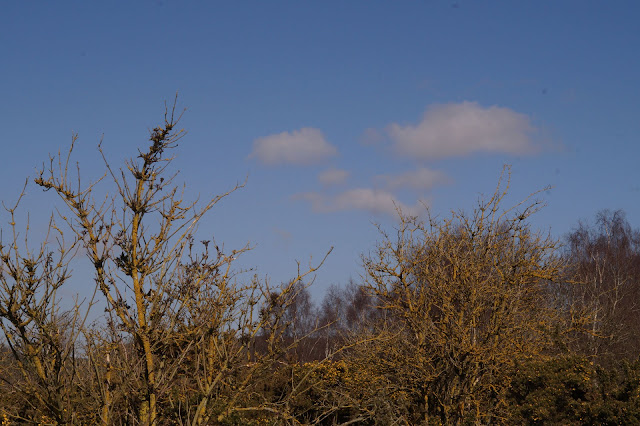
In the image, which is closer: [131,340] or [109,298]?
[109,298]

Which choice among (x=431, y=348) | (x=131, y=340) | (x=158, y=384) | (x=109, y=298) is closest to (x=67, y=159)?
A: (x=109, y=298)

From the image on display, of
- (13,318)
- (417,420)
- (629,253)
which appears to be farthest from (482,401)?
(629,253)

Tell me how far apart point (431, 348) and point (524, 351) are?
1843 mm

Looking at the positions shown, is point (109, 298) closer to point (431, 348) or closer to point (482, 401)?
point (431, 348)

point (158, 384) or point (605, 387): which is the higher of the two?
point (158, 384)

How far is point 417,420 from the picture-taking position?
13.3 m

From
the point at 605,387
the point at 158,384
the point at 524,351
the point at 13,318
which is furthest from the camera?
the point at 524,351

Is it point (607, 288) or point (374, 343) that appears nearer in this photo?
point (374, 343)

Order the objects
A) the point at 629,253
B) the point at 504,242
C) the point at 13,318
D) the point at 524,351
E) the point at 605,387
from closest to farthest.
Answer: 1. the point at 13,318
2. the point at 605,387
3. the point at 524,351
4. the point at 504,242
5. the point at 629,253

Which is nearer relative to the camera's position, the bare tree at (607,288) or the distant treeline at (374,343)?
the distant treeline at (374,343)

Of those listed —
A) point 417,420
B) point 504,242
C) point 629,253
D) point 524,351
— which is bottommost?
point 417,420

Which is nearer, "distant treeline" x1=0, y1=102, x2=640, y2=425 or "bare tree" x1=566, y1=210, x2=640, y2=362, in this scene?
"distant treeline" x1=0, y1=102, x2=640, y2=425

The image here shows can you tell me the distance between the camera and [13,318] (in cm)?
613

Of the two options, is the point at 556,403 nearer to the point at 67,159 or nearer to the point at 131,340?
the point at 131,340
